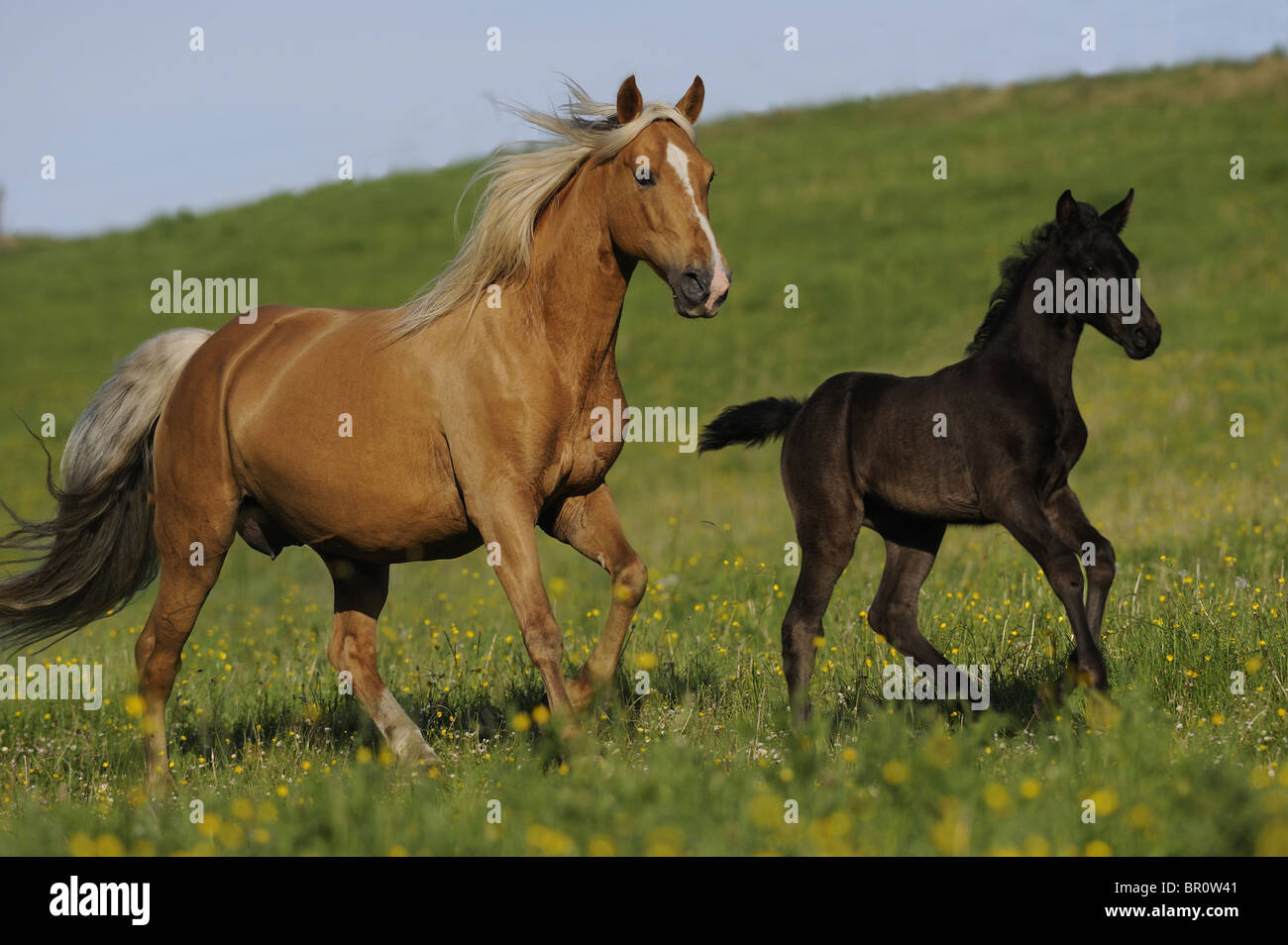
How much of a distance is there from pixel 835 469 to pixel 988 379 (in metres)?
0.82

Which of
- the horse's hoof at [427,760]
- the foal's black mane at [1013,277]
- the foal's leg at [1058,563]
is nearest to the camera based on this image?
the foal's leg at [1058,563]

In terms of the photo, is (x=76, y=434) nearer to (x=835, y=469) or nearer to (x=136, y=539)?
(x=136, y=539)

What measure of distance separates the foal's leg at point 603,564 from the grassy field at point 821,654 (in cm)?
28

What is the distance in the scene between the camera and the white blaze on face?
196 inches

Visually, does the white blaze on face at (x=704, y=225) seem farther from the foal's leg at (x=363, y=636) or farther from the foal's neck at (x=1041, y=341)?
the foal's leg at (x=363, y=636)

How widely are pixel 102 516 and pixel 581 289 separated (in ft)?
10.7

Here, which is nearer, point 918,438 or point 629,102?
point 629,102

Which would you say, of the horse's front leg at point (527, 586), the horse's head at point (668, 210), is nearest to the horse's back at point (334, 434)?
the horse's front leg at point (527, 586)

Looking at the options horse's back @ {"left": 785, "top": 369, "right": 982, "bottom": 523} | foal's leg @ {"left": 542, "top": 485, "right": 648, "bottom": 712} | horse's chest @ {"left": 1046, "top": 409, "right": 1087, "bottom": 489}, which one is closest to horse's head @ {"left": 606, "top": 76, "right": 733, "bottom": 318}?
foal's leg @ {"left": 542, "top": 485, "right": 648, "bottom": 712}

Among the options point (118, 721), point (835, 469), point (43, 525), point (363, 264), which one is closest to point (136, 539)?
Result: point (43, 525)

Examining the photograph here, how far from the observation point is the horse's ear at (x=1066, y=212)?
5.46 meters

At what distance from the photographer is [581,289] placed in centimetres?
562
